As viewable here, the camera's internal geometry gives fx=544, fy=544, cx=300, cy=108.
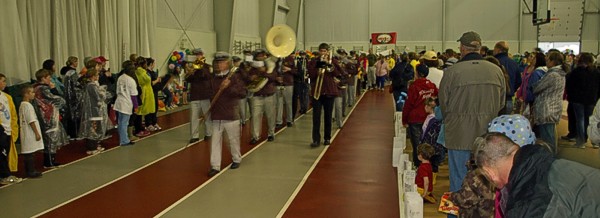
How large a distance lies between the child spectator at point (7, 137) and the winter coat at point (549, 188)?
7206 mm

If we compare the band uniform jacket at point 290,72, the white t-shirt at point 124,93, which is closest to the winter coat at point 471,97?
the white t-shirt at point 124,93

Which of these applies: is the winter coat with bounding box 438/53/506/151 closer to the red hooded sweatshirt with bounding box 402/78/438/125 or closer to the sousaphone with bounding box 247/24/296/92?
the red hooded sweatshirt with bounding box 402/78/438/125

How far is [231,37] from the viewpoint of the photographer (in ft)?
69.6

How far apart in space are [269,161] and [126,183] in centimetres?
241

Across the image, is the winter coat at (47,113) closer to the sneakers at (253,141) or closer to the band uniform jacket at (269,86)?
the sneakers at (253,141)

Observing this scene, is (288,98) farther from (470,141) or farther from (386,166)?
(470,141)

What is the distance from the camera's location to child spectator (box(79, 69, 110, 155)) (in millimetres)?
9602

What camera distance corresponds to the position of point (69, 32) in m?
12.4

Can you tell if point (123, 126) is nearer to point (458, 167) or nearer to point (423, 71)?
point (423, 71)

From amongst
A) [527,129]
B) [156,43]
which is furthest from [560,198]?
[156,43]

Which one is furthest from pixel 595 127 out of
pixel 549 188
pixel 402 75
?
pixel 402 75

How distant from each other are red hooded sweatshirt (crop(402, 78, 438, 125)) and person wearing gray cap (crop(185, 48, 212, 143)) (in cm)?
377

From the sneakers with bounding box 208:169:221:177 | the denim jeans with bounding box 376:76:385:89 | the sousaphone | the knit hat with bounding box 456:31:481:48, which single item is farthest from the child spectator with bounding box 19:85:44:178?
the denim jeans with bounding box 376:76:385:89

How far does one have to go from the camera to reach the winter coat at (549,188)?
6.48 ft
